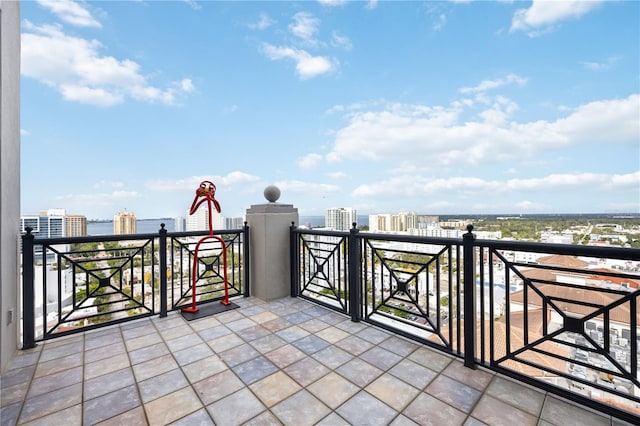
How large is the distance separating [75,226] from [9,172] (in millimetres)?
797

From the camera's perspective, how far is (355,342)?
2.41 metres

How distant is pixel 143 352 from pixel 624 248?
362 cm

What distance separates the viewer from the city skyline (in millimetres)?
4422

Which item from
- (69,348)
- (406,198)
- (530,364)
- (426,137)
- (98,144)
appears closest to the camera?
(530,364)

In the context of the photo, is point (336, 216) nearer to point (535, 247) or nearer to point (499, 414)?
point (535, 247)

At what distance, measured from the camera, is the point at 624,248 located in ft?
4.72

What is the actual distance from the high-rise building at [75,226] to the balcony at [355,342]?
0.47 ft

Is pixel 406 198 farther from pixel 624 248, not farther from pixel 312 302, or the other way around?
pixel 624 248

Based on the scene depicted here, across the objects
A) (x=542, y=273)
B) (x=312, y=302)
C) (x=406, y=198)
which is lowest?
(x=312, y=302)

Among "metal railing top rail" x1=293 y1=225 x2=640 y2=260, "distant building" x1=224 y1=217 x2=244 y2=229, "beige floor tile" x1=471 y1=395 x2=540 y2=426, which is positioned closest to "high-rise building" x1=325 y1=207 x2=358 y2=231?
"metal railing top rail" x1=293 y1=225 x2=640 y2=260

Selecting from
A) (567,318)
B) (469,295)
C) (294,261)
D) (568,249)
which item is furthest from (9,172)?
(567,318)

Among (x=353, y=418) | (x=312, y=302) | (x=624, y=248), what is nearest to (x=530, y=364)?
(x=624, y=248)

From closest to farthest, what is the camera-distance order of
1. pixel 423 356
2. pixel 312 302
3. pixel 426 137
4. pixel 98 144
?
1. pixel 423 356
2. pixel 312 302
3. pixel 98 144
4. pixel 426 137

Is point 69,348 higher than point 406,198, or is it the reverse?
point 406,198
